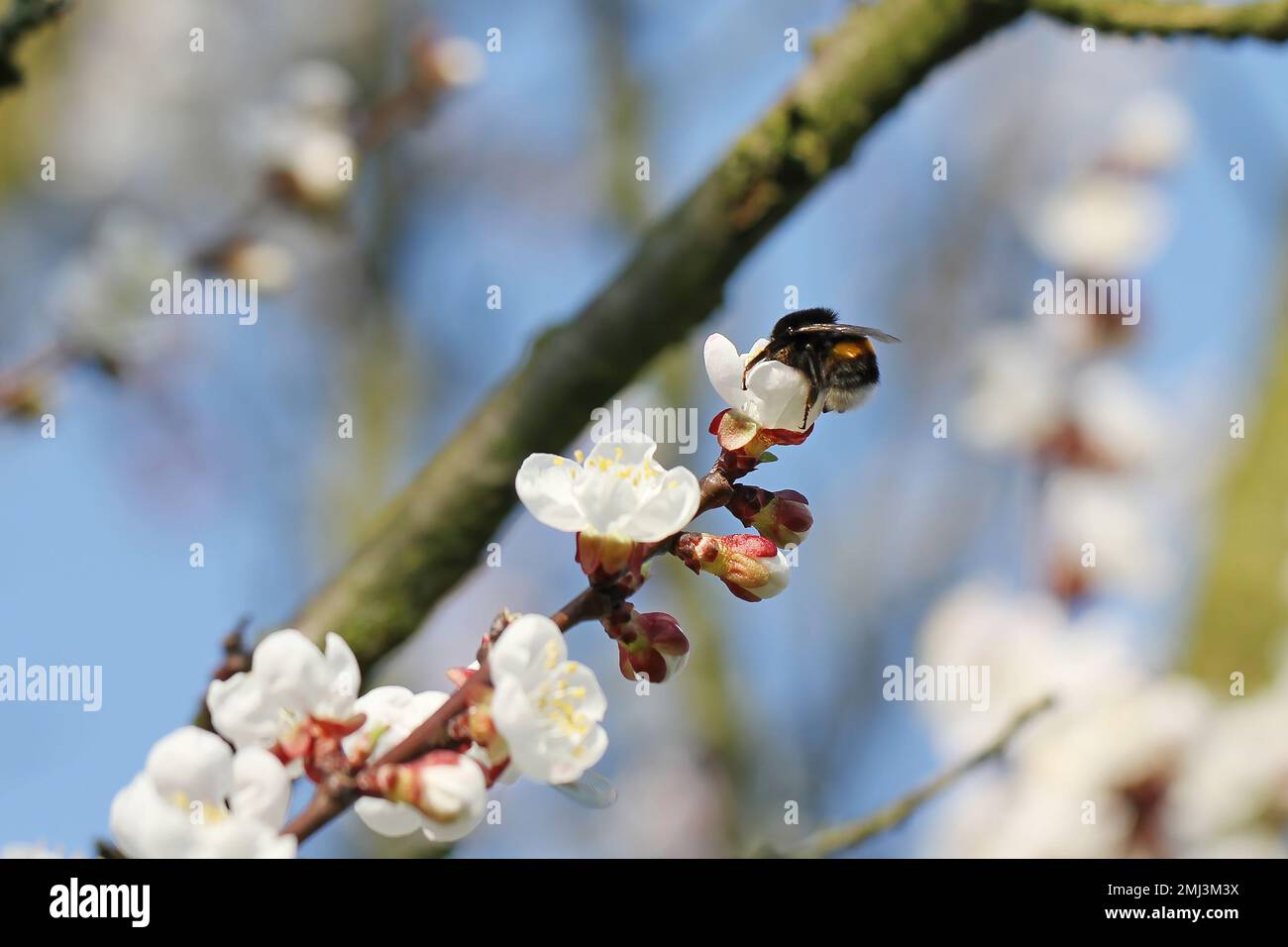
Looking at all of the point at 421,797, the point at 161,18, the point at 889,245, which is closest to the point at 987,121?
the point at 889,245

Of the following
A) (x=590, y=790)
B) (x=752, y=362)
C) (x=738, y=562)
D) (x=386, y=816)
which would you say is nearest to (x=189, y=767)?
(x=386, y=816)

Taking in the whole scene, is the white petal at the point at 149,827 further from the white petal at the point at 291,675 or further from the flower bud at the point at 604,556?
the flower bud at the point at 604,556

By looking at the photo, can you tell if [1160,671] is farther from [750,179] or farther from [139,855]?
[139,855]

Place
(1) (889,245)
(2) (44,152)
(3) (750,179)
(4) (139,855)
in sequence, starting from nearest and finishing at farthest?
(4) (139,855)
(3) (750,179)
(2) (44,152)
(1) (889,245)

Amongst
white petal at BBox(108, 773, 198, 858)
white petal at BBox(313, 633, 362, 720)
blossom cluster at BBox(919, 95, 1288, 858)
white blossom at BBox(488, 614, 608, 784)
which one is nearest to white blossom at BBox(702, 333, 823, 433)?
white blossom at BBox(488, 614, 608, 784)

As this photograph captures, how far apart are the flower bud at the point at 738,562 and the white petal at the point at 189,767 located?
33 cm

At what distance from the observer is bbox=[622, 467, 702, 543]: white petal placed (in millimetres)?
813

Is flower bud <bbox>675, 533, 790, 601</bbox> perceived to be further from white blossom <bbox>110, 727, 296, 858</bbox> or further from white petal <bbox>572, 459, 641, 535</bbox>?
white blossom <bbox>110, 727, 296, 858</bbox>

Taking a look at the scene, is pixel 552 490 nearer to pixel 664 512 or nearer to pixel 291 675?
pixel 664 512

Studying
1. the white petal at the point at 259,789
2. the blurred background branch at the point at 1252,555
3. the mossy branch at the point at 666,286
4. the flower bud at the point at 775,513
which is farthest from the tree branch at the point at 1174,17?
the blurred background branch at the point at 1252,555

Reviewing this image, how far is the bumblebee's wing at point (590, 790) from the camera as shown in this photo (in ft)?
2.78

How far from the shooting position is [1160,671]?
306cm

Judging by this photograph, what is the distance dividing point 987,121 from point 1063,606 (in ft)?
12.4

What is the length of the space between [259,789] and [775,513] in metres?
0.39
